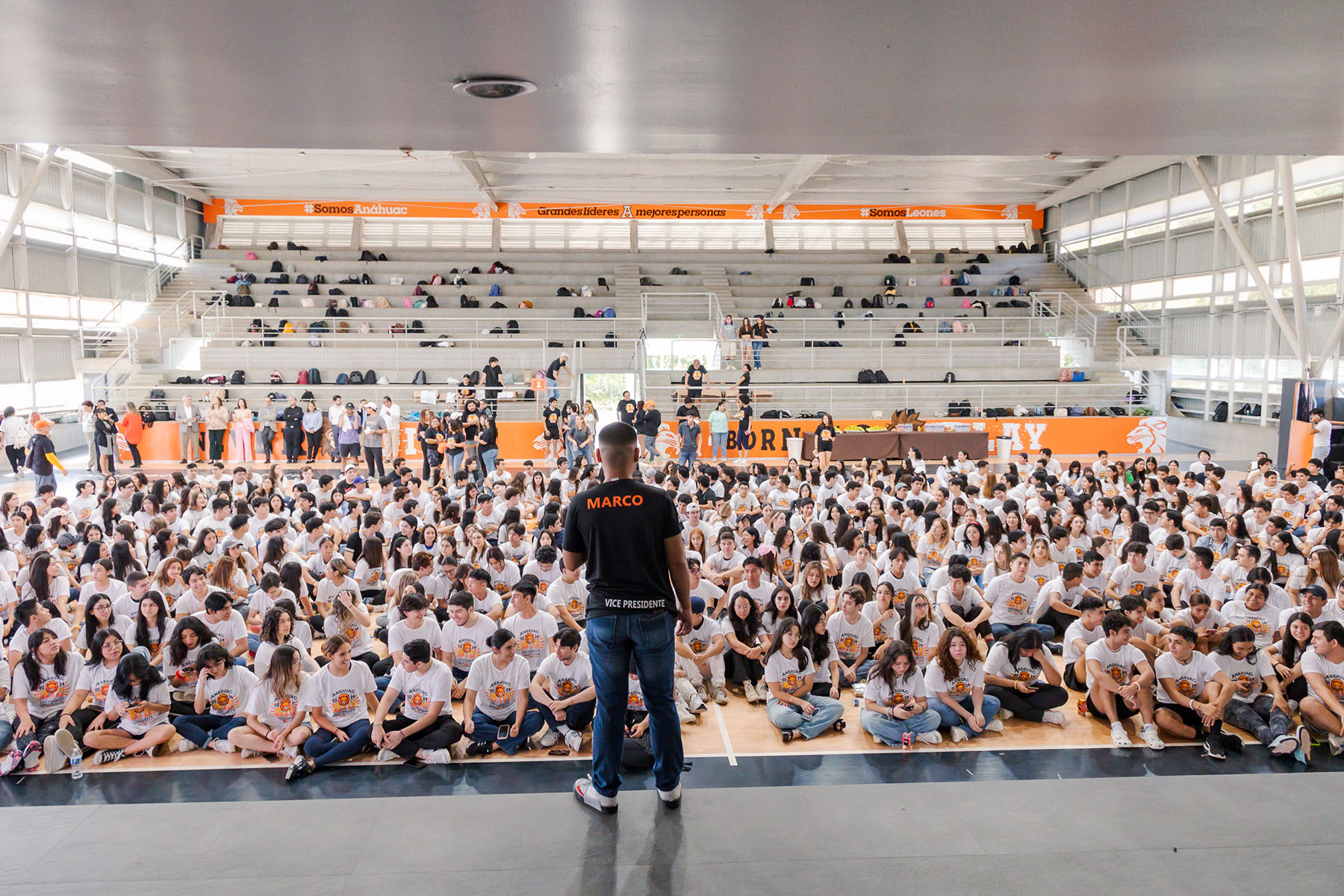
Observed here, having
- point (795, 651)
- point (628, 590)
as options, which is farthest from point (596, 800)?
point (795, 651)

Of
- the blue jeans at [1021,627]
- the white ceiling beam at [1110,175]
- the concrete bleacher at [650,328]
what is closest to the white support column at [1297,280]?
the concrete bleacher at [650,328]

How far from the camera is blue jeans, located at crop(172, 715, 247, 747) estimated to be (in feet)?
21.9

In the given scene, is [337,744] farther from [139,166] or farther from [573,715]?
[139,166]

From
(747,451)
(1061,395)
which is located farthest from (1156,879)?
(1061,395)

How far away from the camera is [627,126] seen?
4543 millimetres

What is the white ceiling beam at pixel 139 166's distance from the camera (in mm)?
24906

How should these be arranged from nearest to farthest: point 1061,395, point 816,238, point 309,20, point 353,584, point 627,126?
point 309,20, point 627,126, point 353,584, point 1061,395, point 816,238

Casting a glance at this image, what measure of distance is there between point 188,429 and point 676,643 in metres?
18.6

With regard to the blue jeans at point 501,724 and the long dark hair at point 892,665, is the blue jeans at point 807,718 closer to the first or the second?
the long dark hair at point 892,665

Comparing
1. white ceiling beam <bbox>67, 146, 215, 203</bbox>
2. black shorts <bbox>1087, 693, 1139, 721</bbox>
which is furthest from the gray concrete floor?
white ceiling beam <bbox>67, 146, 215, 203</bbox>

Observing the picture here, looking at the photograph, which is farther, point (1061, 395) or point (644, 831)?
point (1061, 395)

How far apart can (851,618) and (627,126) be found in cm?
514

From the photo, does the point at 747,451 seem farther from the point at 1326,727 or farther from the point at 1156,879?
the point at 1156,879

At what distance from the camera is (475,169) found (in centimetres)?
2742
